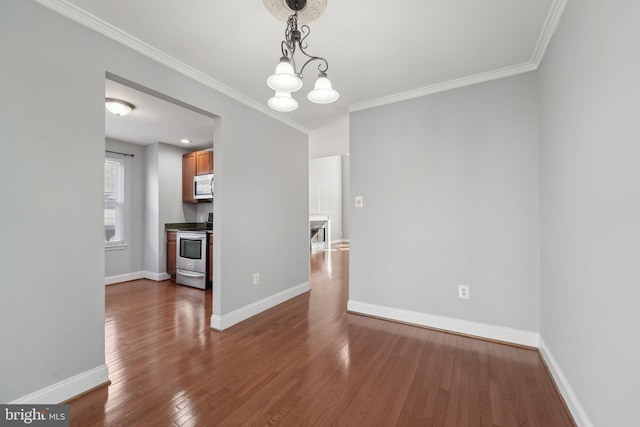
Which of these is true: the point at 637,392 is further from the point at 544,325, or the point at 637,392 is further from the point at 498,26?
the point at 498,26

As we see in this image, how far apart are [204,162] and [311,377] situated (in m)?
4.08

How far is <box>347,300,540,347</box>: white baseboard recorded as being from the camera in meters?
2.34

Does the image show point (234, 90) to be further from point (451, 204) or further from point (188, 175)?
point (188, 175)

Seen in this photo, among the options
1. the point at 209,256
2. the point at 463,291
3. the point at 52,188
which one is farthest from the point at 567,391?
the point at 209,256

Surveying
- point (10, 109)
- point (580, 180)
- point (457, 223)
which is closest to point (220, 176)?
point (10, 109)

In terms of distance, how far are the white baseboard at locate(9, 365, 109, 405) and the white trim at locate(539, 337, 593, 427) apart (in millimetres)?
2934

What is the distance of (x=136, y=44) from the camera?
6.55 ft

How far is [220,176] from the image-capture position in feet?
8.95

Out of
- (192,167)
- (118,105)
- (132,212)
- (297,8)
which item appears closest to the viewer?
(297,8)

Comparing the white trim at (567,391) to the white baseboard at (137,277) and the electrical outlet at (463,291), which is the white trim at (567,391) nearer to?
the electrical outlet at (463,291)

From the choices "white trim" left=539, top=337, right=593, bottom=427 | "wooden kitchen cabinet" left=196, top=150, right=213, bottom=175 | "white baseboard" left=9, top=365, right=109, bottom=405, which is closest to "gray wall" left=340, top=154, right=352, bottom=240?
"wooden kitchen cabinet" left=196, top=150, right=213, bottom=175

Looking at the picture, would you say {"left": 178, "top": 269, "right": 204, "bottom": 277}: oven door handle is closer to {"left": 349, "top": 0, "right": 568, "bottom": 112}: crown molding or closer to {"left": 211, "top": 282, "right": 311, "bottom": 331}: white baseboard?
{"left": 211, "top": 282, "right": 311, "bottom": 331}: white baseboard

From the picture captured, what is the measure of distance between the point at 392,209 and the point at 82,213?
2.72 m

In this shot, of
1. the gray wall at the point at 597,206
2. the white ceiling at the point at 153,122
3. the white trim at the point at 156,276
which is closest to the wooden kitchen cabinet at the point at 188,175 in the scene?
the white ceiling at the point at 153,122
